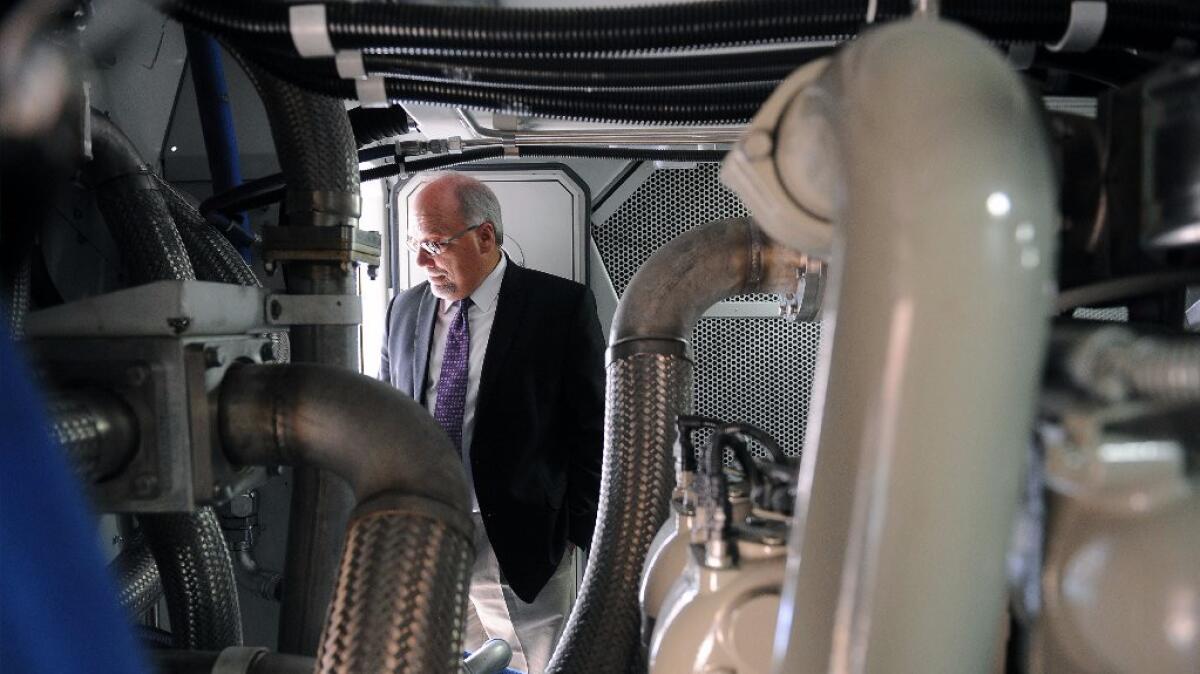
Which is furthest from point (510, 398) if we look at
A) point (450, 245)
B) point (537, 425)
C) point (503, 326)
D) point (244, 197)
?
point (244, 197)

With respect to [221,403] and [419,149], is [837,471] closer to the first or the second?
[221,403]

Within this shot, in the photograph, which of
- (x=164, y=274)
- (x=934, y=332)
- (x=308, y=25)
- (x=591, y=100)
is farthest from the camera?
(x=164, y=274)

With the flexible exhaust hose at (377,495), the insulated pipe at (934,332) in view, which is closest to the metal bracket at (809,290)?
the flexible exhaust hose at (377,495)

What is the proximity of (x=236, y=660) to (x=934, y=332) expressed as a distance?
0.91 metres

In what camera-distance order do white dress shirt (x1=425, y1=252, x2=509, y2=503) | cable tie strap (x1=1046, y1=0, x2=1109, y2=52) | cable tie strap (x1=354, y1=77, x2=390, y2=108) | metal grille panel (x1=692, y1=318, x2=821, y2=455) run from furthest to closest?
metal grille panel (x1=692, y1=318, x2=821, y2=455) < white dress shirt (x1=425, y1=252, x2=509, y2=503) < cable tie strap (x1=354, y1=77, x2=390, y2=108) < cable tie strap (x1=1046, y1=0, x2=1109, y2=52)

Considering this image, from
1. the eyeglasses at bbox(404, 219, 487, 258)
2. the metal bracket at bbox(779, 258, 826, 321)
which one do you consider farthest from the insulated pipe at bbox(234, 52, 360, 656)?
the eyeglasses at bbox(404, 219, 487, 258)

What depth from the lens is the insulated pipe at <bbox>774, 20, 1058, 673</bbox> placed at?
0.38m

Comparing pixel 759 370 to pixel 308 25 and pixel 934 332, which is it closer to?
pixel 308 25

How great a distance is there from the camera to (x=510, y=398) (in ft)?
7.39

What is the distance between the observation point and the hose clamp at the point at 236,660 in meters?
0.95

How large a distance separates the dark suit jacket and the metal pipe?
700 millimetres

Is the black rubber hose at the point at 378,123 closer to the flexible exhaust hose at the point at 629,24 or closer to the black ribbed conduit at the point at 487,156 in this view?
the black ribbed conduit at the point at 487,156

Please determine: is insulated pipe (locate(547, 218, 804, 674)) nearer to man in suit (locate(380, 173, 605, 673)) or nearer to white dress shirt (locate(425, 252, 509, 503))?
man in suit (locate(380, 173, 605, 673))

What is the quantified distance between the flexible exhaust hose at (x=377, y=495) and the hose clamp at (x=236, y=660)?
270 mm
